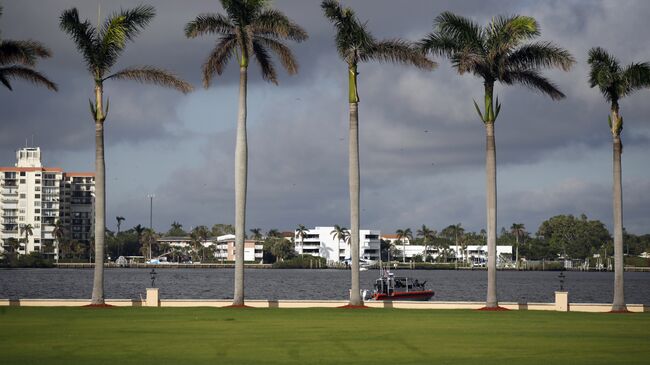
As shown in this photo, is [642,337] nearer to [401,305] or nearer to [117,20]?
[401,305]

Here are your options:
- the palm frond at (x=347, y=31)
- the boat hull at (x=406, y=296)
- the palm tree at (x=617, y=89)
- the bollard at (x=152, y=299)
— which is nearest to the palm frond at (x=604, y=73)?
the palm tree at (x=617, y=89)

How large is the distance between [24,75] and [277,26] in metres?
12.7

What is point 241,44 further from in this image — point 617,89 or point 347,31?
point 617,89

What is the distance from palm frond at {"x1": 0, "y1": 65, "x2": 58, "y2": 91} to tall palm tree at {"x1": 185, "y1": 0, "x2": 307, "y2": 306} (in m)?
7.55

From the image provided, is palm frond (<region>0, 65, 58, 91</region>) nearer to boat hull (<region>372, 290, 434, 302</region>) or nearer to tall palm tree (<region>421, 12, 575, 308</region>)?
tall palm tree (<region>421, 12, 575, 308</region>)

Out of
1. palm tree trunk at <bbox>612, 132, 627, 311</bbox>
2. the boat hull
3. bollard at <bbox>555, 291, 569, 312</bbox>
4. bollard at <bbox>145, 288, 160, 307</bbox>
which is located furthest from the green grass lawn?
the boat hull

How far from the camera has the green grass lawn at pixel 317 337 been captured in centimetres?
2484

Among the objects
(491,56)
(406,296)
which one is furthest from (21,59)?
(406,296)

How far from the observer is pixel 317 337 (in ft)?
97.9

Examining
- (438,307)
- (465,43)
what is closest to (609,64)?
(465,43)

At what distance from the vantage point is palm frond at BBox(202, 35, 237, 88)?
47438mm

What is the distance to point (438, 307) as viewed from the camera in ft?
152

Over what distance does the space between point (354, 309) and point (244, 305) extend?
5.47 m

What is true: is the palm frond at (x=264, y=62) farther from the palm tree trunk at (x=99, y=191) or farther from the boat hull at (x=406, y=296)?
the boat hull at (x=406, y=296)
